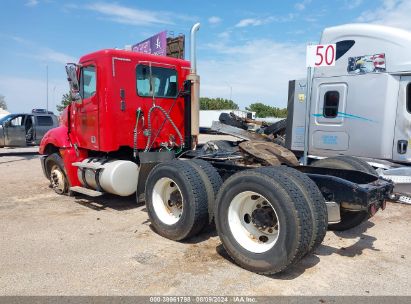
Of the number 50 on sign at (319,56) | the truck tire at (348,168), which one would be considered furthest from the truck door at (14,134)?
the truck tire at (348,168)

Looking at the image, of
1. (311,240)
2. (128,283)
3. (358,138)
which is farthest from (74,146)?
(358,138)

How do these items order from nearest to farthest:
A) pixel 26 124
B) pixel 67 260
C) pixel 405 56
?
pixel 67 260 < pixel 405 56 < pixel 26 124

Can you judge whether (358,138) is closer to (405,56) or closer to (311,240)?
(405,56)

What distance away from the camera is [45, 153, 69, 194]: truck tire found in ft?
24.2

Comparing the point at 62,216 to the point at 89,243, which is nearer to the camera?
the point at 89,243

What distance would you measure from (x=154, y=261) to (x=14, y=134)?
47.0ft

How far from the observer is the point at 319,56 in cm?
692

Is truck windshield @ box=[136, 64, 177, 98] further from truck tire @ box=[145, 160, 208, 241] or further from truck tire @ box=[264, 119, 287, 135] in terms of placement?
truck tire @ box=[264, 119, 287, 135]

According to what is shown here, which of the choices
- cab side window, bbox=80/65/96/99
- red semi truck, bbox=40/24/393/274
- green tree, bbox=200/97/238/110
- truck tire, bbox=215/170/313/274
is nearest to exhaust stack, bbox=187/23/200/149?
A: red semi truck, bbox=40/24/393/274

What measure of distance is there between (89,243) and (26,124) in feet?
45.8

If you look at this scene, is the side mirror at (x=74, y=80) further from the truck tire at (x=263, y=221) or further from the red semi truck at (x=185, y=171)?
the truck tire at (x=263, y=221)

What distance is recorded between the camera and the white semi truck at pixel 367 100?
699cm

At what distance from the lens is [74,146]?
717cm

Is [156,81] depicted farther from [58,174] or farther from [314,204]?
[314,204]
